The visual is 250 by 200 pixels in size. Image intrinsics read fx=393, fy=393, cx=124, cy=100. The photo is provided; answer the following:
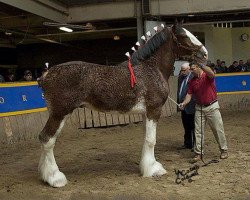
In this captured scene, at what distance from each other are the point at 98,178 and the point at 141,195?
1194 mm

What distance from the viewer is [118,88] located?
6188 millimetres

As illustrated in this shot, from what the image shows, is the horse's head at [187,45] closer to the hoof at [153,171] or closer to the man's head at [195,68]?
the man's head at [195,68]

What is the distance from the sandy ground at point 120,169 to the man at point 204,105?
0.39 meters

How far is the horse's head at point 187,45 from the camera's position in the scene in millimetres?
6633

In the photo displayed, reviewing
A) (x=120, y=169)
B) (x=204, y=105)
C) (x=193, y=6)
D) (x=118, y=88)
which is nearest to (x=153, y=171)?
(x=120, y=169)

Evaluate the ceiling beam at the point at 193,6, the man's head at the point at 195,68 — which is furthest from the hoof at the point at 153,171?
the ceiling beam at the point at 193,6

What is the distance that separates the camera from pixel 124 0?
15.3 metres

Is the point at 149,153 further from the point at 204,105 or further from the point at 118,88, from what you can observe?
the point at 204,105

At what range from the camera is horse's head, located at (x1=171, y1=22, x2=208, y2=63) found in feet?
21.8

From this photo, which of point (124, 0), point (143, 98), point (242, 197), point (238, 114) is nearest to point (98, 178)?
point (143, 98)

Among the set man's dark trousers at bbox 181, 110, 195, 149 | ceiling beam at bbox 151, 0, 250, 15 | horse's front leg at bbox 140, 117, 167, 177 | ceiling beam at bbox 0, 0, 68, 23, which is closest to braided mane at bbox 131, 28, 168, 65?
horse's front leg at bbox 140, 117, 167, 177

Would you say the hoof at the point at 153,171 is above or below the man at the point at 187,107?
below

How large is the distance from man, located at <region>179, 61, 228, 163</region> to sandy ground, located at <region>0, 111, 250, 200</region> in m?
0.39

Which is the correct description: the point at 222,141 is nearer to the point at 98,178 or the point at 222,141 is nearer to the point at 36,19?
the point at 98,178
